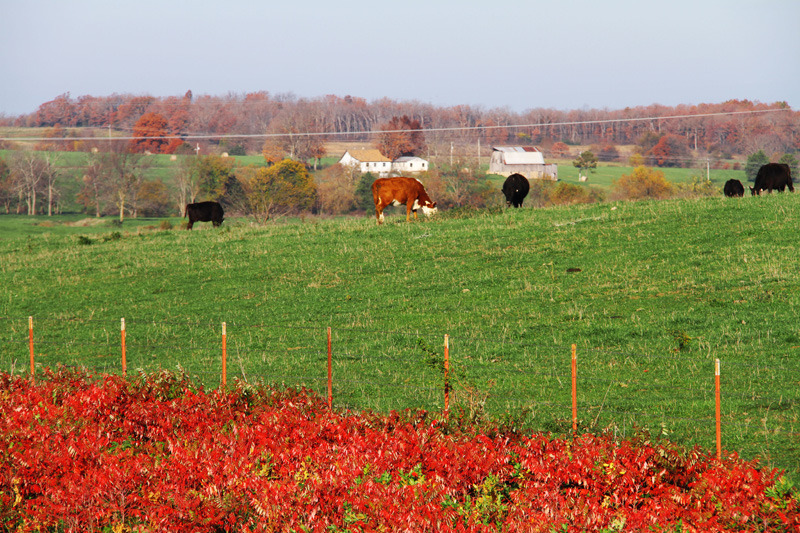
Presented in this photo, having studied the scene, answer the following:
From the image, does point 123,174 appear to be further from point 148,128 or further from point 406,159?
point 406,159

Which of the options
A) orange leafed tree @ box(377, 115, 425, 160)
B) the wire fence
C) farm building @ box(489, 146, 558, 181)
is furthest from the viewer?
orange leafed tree @ box(377, 115, 425, 160)

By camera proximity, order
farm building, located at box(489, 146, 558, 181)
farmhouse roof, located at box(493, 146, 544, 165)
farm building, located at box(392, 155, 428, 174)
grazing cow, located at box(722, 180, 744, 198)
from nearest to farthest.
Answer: grazing cow, located at box(722, 180, 744, 198) → farm building, located at box(489, 146, 558, 181) → farmhouse roof, located at box(493, 146, 544, 165) → farm building, located at box(392, 155, 428, 174)

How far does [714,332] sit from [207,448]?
398 inches

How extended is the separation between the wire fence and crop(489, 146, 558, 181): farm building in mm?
98414

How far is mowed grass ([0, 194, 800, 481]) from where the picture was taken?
449 inches

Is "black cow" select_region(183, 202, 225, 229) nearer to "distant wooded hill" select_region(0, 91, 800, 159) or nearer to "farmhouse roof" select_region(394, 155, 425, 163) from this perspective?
"distant wooded hill" select_region(0, 91, 800, 159)

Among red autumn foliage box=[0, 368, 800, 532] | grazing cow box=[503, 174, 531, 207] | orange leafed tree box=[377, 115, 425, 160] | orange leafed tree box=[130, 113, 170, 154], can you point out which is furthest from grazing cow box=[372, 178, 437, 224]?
orange leafed tree box=[377, 115, 425, 160]

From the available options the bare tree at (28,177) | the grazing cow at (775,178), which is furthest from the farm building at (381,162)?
the grazing cow at (775,178)

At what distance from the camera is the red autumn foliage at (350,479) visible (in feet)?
20.2

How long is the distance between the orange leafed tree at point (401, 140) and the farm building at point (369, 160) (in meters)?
1.66

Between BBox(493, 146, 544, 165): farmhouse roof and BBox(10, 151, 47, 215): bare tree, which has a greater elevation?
BBox(493, 146, 544, 165): farmhouse roof

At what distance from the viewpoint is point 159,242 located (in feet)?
107

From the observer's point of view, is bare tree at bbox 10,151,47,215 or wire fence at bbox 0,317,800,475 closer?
wire fence at bbox 0,317,800,475

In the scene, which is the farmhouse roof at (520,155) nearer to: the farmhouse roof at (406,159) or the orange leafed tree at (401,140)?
the farmhouse roof at (406,159)
